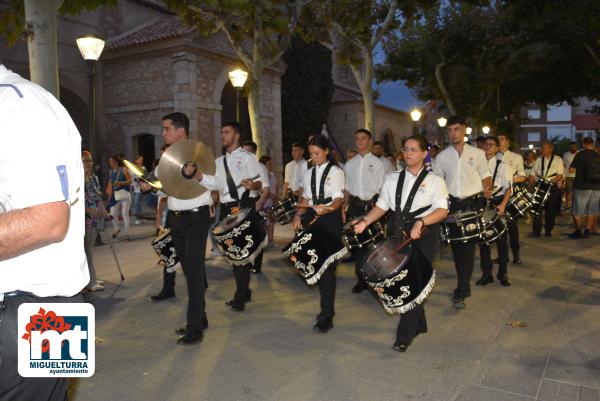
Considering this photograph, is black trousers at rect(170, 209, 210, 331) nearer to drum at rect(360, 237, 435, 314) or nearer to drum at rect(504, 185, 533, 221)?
drum at rect(360, 237, 435, 314)

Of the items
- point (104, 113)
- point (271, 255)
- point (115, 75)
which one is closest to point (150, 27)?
point (115, 75)

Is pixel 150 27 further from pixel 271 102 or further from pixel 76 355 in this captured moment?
pixel 76 355

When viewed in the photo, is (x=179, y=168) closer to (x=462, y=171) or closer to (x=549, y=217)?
(x=462, y=171)

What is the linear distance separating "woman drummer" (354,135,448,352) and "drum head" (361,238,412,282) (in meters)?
0.13

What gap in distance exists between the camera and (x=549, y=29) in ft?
62.6

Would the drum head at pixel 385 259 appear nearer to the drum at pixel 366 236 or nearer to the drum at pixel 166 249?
the drum at pixel 366 236

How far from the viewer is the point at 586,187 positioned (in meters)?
10.8

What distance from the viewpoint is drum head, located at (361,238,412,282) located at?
4.23 m

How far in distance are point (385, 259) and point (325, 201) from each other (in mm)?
1316

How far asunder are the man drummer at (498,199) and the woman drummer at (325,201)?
89.0 inches

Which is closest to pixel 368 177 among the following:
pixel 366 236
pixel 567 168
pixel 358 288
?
pixel 366 236

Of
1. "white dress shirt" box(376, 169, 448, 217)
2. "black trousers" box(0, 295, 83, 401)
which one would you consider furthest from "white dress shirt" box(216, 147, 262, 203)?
"black trousers" box(0, 295, 83, 401)

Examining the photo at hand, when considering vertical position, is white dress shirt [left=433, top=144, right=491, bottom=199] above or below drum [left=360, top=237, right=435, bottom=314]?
above

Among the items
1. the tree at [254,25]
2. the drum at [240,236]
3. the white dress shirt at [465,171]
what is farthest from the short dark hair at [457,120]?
the tree at [254,25]
